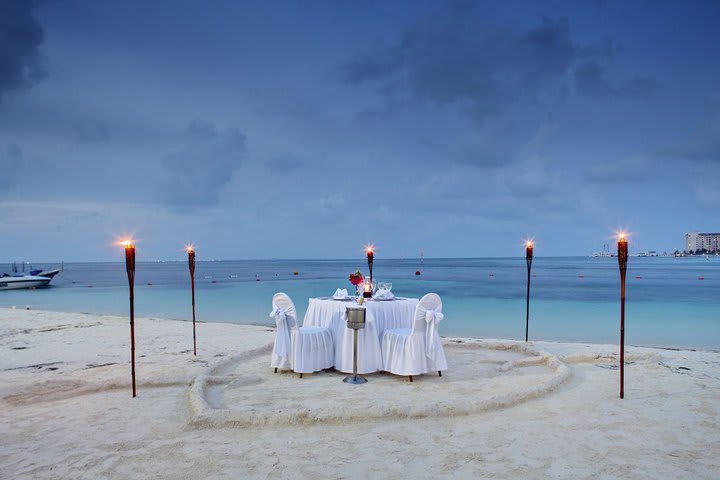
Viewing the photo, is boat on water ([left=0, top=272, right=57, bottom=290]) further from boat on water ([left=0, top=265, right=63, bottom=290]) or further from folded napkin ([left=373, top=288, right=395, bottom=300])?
folded napkin ([left=373, top=288, right=395, bottom=300])

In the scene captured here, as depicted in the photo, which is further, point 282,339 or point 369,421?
point 282,339

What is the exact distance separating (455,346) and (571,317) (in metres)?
12.7

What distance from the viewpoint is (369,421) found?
15.4 feet

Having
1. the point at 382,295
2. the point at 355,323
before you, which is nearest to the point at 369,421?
the point at 355,323

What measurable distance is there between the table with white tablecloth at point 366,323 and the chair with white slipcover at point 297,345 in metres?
0.18

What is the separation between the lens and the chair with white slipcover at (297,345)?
6605 millimetres

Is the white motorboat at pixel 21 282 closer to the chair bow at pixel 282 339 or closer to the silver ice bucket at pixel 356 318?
the chair bow at pixel 282 339

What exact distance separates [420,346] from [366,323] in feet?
2.71

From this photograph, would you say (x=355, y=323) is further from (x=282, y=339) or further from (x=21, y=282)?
(x=21, y=282)

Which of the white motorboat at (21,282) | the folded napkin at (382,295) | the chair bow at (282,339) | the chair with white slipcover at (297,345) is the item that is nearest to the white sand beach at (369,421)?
the chair with white slipcover at (297,345)

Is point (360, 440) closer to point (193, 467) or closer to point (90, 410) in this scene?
point (193, 467)

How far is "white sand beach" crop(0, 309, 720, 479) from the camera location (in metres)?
3.70

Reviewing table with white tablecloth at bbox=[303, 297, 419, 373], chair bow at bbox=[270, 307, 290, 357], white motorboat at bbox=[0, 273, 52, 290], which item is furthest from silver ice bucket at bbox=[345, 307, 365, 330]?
white motorboat at bbox=[0, 273, 52, 290]

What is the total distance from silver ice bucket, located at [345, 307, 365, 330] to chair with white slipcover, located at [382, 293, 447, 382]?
60cm
